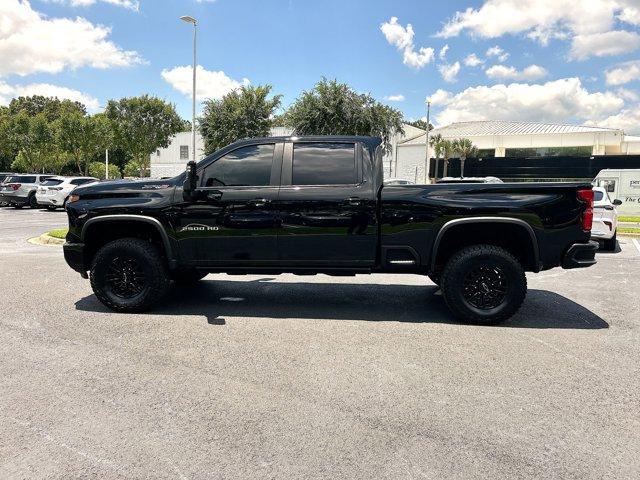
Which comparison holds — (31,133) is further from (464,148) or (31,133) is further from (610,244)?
(610,244)

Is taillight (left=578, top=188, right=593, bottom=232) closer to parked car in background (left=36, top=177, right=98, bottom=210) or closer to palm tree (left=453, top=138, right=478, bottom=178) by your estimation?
parked car in background (left=36, top=177, right=98, bottom=210)

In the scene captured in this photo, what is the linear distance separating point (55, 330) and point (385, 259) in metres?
3.55

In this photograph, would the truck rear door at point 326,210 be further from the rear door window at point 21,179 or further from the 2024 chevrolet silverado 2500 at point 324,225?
the rear door window at point 21,179

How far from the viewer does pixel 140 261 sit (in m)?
5.64

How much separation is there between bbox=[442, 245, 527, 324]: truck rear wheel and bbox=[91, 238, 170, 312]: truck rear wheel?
10.7 ft

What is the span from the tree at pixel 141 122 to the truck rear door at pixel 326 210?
44700 millimetres

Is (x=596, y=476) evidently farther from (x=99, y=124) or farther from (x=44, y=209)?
(x=99, y=124)

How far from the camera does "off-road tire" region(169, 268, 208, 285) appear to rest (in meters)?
6.11

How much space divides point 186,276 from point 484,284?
383cm

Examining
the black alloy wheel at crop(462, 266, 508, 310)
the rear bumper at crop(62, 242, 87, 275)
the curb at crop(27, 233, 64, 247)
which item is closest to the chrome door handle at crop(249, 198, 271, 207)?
the rear bumper at crop(62, 242, 87, 275)

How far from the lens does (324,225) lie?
17.6 feet

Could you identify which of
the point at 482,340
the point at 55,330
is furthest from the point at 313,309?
the point at 55,330

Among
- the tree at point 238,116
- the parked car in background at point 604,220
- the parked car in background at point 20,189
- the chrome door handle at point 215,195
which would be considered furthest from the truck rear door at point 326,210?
the tree at point 238,116

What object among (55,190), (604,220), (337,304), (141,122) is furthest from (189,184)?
(141,122)
